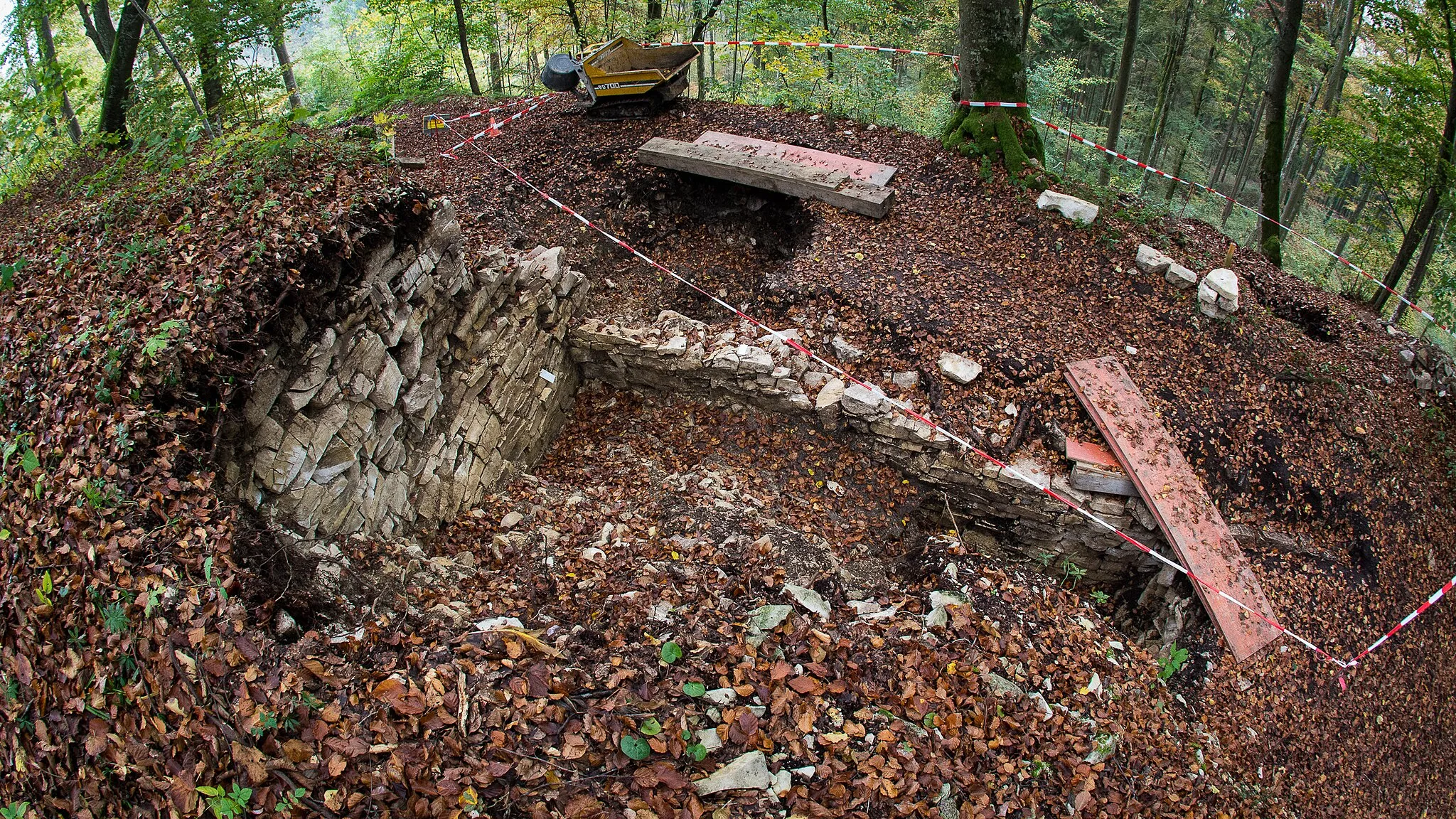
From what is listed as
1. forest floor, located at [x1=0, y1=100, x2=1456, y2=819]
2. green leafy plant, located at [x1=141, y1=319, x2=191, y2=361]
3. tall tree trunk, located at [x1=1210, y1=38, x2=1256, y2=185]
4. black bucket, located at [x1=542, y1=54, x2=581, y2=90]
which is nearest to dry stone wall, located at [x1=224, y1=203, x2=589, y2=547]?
Answer: forest floor, located at [x1=0, y1=100, x2=1456, y2=819]

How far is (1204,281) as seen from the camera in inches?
265

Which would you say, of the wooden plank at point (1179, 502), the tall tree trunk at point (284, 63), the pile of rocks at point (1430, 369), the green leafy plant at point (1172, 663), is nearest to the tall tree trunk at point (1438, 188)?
the pile of rocks at point (1430, 369)

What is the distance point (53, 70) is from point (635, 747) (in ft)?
31.5

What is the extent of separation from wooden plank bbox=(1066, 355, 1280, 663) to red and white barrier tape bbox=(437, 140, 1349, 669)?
50 mm

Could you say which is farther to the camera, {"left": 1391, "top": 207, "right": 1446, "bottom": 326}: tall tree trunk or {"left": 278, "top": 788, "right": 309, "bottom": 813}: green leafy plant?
{"left": 1391, "top": 207, "right": 1446, "bottom": 326}: tall tree trunk

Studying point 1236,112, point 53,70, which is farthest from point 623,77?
point 1236,112

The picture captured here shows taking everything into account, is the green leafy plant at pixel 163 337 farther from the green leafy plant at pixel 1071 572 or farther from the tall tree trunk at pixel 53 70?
the green leafy plant at pixel 1071 572

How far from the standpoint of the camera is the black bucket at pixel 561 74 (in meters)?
9.49

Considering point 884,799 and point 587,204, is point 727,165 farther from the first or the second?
point 884,799

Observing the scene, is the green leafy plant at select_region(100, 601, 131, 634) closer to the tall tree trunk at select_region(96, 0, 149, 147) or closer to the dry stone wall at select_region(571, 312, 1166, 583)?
the dry stone wall at select_region(571, 312, 1166, 583)

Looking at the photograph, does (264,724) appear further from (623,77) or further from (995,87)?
(995,87)

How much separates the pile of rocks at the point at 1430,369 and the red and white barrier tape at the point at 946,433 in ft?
13.1

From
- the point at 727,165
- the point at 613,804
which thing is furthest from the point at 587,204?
the point at 613,804

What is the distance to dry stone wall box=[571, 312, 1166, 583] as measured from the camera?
5.60 m
